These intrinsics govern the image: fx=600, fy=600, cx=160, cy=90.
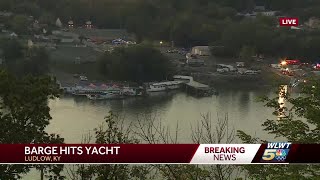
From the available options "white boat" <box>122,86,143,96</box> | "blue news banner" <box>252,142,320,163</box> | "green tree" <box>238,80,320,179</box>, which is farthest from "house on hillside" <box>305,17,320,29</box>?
"blue news banner" <box>252,142,320,163</box>

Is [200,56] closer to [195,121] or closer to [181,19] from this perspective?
[181,19]

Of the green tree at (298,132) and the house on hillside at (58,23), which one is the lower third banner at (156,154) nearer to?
the green tree at (298,132)

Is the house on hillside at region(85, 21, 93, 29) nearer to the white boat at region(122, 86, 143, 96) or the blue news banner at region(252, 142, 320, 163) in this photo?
the white boat at region(122, 86, 143, 96)

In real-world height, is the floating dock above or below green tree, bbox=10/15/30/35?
below

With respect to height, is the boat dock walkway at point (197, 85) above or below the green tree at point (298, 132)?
below

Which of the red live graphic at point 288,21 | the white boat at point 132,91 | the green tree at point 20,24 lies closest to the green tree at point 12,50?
the green tree at point 20,24

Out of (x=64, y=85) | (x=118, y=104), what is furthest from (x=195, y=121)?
(x=64, y=85)
